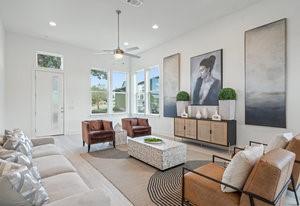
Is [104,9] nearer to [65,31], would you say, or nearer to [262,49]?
[65,31]

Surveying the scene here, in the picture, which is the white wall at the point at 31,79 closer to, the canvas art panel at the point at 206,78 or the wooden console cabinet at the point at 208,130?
the wooden console cabinet at the point at 208,130

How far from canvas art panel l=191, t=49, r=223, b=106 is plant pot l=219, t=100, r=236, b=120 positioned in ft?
1.35

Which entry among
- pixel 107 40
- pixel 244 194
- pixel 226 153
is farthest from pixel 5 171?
pixel 107 40

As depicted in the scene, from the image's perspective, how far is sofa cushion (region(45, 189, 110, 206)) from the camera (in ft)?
4.24

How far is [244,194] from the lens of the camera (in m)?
1.63

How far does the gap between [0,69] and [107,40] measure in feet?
11.2

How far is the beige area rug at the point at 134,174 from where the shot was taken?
2.55m

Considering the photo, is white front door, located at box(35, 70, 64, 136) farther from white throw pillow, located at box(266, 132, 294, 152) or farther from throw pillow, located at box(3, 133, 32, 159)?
white throw pillow, located at box(266, 132, 294, 152)

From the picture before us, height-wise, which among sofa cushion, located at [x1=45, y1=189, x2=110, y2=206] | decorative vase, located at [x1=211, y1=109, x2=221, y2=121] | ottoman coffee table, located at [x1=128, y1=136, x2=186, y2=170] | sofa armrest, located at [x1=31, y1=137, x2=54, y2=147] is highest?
decorative vase, located at [x1=211, y1=109, x2=221, y2=121]

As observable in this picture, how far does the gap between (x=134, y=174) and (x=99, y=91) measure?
5722mm

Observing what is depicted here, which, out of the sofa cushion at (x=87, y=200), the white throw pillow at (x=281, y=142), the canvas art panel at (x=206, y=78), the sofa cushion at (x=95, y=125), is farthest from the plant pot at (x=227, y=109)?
the sofa cushion at (x=87, y=200)

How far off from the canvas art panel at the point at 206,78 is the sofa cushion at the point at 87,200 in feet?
14.7

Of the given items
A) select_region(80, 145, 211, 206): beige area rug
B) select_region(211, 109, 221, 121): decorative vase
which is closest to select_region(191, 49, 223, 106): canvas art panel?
select_region(211, 109, 221, 121): decorative vase

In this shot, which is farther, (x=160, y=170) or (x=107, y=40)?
(x=107, y=40)
